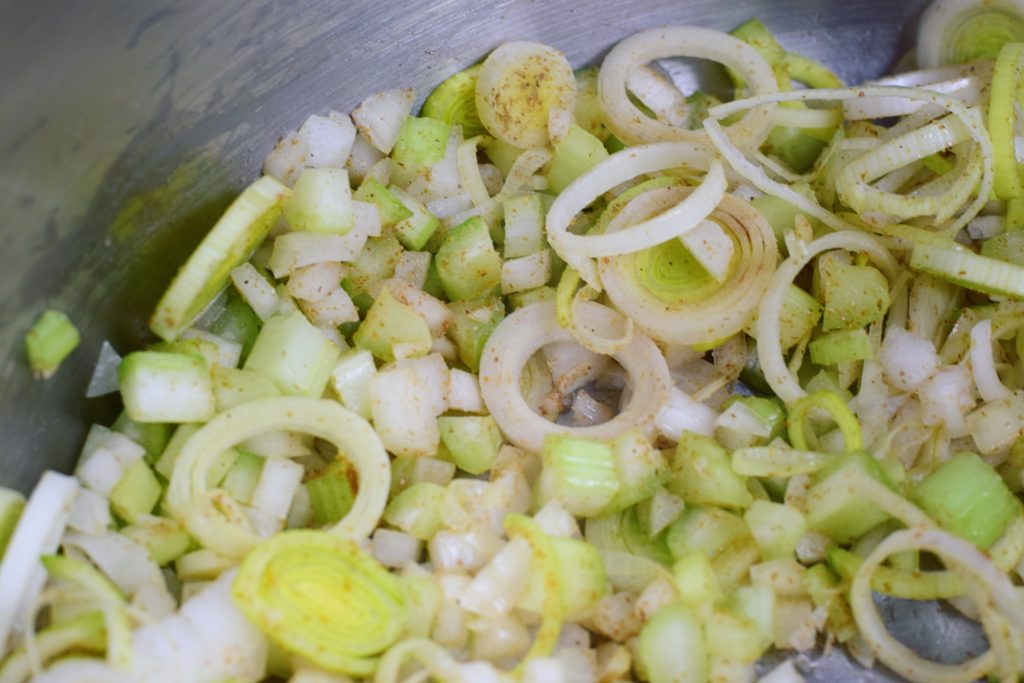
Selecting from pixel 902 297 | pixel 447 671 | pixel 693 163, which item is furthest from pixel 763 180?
pixel 447 671

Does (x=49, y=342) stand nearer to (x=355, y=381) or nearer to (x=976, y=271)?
(x=355, y=381)

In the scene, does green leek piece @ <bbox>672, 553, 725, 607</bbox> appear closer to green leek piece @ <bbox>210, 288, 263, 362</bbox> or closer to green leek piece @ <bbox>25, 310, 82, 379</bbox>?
green leek piece @ <bbox>210, 288, 263, 362</bbox>

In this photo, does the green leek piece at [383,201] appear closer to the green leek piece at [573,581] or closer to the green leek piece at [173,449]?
the green leek piece at [173,449]

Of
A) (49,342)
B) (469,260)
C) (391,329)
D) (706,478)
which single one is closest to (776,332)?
(706,478)

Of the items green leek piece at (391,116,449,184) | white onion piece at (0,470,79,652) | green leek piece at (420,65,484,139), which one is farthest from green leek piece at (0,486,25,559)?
green leek piece at (420,65,484,139)

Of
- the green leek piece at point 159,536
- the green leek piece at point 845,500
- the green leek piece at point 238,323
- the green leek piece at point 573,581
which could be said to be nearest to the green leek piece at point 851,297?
the green leek piece at point 845,500

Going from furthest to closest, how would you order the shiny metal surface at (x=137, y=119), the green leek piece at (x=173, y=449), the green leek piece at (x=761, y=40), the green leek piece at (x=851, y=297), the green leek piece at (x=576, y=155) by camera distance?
the green leek piece at (x=761, y=40)
the green leek piece at (x=576, y=155)
the green leek piece at (x=851, y=297)
the green leek piece at (x=173, y=449)
the shiny metal surface at (x=137, y=119)
